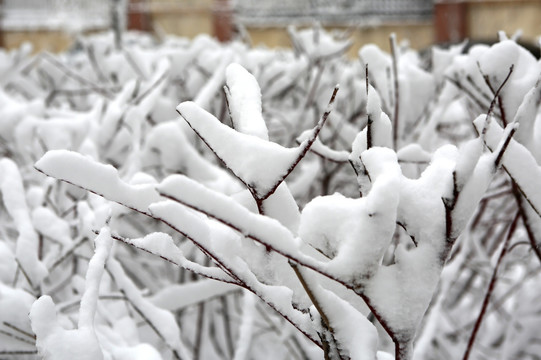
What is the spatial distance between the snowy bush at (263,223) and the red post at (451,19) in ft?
38.9

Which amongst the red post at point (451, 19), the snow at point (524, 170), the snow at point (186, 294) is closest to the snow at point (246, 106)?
the snow at point (524, 170)

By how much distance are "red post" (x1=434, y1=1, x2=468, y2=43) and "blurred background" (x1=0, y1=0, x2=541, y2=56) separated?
0.02 meters

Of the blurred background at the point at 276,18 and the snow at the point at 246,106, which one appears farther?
the blurred background at the point at 276,18

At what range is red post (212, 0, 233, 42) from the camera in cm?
1452

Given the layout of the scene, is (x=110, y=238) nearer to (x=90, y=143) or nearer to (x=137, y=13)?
(x=90, y=143)

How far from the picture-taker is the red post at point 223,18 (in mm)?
14523

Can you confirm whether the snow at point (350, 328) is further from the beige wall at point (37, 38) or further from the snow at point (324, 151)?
the beige wall at point (37, 38)

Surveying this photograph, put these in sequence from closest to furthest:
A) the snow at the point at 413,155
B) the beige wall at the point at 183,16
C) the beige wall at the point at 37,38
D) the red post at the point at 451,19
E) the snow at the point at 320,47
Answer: the snow at the point at 413,155
the snow at the point at 320,47
the red post at the point at 451,19
the beige wall at the point at 183,16
the beige wall at the point at 37,38

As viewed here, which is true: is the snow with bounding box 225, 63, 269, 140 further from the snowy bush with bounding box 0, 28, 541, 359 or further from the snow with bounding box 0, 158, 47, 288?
the snow with bounding box 0, 158, 47, 288

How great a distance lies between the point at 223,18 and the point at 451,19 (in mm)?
5214

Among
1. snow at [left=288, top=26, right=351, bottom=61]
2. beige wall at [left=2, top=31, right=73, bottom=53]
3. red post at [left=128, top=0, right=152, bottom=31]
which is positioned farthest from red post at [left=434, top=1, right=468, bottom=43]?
snow at [left=288, top=26, right=351, bottom=61]

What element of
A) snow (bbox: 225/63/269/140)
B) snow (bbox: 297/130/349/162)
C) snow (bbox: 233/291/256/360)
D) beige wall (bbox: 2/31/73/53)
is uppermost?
snow (bbox: 225/63/269/140)

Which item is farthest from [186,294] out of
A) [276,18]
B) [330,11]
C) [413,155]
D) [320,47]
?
[276,18]

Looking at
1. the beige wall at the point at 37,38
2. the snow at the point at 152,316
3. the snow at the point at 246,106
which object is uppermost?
the snow at the point at 246,106
